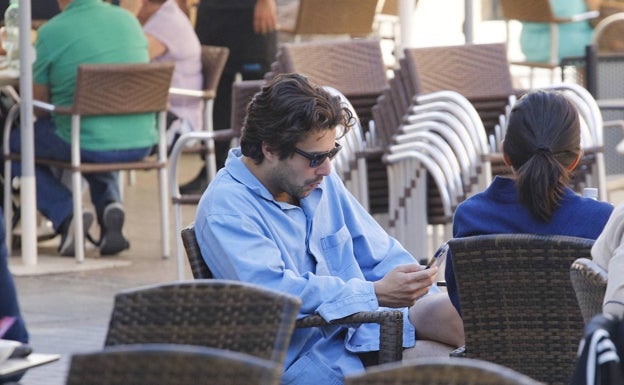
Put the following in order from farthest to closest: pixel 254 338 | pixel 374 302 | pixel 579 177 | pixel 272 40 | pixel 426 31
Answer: pixel 426 31 < pixel 272 40 < pixel 579 177 < pixel 374 302 < pixel 254 338

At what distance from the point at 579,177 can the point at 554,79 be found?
660 cm

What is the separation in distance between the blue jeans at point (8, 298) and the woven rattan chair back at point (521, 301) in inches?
43.1

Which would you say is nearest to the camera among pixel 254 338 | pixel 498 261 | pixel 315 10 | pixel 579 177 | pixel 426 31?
pixel 254 338

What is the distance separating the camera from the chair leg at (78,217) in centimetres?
834

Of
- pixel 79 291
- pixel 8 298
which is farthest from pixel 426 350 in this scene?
pixel 79 291

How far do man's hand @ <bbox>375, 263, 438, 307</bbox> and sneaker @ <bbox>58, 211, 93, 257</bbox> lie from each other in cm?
471

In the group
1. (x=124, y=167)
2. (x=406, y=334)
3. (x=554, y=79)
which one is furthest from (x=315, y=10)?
(x=406, y=334)

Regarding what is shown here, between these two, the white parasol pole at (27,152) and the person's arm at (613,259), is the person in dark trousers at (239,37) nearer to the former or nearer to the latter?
the white parasol pole at (27,152)

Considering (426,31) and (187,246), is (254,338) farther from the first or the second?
(426,31)

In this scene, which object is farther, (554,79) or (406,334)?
(554,79)

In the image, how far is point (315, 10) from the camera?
11.9 m

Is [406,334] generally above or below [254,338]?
below

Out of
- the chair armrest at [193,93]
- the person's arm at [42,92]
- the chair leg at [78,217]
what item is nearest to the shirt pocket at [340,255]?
the chair leg at [78,217]

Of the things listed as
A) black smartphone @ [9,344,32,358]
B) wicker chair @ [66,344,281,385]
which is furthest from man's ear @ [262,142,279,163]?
wicker chair @ [66,344,281,385]
